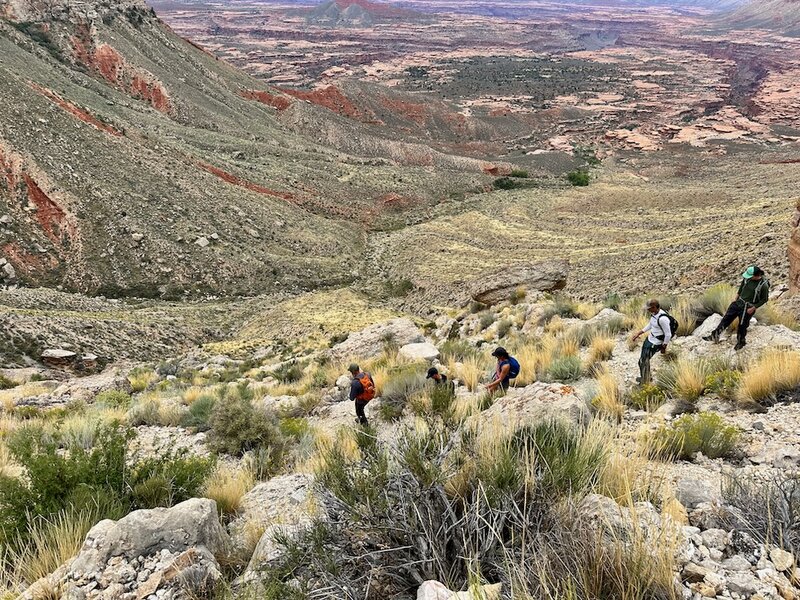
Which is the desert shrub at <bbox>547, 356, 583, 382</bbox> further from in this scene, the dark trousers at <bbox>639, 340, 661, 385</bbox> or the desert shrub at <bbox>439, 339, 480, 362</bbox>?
the desert shrub at <bbox>439, 339, 480, 362</bbox>

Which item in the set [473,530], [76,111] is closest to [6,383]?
[473,530]

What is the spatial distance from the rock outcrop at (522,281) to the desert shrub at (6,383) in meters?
14.3

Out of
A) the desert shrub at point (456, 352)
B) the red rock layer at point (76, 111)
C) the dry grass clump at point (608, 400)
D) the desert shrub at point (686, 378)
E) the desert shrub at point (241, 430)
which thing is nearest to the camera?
the dry grass clump at point (608, 400)

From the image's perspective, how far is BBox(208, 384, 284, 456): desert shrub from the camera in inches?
275

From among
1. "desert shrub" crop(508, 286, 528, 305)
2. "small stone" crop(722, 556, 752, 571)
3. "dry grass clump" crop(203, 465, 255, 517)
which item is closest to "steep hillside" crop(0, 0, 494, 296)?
"desert shrub" crop(508, 286, 528, 305)

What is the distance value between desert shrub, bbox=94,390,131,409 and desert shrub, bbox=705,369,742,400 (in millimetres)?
9968

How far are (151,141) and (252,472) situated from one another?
3135 cm

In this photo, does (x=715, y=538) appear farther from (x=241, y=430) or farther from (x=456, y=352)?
(x=456, y=352)

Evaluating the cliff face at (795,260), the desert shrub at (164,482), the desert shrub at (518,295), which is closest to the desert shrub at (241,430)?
the desert shrub at (164,482)

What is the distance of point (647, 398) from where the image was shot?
600 cm

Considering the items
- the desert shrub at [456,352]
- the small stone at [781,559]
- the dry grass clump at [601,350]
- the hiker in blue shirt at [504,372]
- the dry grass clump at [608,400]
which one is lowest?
the desert shrub at [456,352]

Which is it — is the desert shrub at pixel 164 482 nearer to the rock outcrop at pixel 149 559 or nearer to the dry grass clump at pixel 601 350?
the rock outcrop at pixel 149 559

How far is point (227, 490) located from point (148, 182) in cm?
2668

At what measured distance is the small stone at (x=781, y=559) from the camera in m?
2.47
